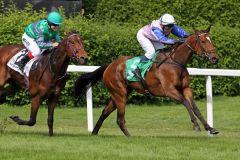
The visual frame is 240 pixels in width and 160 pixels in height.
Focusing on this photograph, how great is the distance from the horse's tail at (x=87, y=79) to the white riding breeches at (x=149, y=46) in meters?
0.91

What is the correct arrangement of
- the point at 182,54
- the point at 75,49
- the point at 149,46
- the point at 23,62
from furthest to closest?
the point at 149,46 < the point at 23,62 < the point at 182,54 < the point at 75,49

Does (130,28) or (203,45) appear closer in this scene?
(203,45)

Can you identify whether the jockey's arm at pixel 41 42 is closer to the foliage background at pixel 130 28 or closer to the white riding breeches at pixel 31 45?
the white riding breeches at pixel 31 45

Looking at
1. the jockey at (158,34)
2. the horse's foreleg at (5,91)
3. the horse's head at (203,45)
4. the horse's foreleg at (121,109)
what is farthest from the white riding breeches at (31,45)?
the horse's head at (203,45)

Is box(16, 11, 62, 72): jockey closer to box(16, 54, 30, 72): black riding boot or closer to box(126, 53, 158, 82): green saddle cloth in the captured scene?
box(16, 54, 30, 72): black riding boot

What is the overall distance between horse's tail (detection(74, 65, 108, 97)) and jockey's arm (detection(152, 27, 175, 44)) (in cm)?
130

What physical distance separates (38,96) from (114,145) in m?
2.10

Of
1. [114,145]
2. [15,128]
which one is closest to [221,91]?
[15,128]

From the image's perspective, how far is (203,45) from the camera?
10805 mm

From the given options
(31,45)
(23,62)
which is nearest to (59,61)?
(31,45)

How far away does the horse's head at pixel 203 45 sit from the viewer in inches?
422

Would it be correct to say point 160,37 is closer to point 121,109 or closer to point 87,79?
point 121,109

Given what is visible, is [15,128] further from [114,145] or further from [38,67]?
[114,145]

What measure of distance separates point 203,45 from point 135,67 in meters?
1.28
